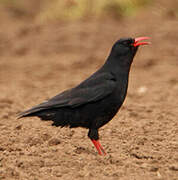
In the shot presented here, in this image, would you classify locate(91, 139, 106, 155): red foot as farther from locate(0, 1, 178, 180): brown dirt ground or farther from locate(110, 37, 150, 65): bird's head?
locate(110, 37, 150, 65): bird's head

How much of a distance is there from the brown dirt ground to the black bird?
0.34 m

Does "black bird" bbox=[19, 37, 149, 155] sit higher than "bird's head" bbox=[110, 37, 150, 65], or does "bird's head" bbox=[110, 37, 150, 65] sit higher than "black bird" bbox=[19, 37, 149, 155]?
"bird's head" bbox=[110, 37, 150, 65]

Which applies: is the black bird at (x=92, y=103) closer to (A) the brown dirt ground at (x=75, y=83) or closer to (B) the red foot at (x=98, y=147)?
(B) the red foot at (x=98, y=147)

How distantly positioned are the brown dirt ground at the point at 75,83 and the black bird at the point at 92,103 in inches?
13.3

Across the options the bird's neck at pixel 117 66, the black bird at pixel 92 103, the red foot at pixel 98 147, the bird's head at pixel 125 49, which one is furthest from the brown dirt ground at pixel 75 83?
the bird's head at pixel 125 49

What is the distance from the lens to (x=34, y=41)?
37.1 ft

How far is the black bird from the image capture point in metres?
4.01

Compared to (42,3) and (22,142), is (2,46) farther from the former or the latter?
(22,142)

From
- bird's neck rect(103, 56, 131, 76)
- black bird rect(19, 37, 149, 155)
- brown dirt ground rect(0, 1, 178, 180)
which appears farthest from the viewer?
bird's neck rect(103, 56, 131, 76)

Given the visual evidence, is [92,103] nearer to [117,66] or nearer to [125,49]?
Result: [117,66]

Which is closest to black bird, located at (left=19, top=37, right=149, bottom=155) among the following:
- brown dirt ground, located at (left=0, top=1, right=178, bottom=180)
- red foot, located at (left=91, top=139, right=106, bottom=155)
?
red foot, located at (left=91, top=139, right=106, bottom=155)

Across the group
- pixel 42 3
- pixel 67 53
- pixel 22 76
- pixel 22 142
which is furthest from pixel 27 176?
pixel 42 3

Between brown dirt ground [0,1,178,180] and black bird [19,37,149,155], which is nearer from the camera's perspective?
brown dirt ground [0,1,178,180]

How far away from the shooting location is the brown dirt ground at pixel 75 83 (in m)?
3.78
